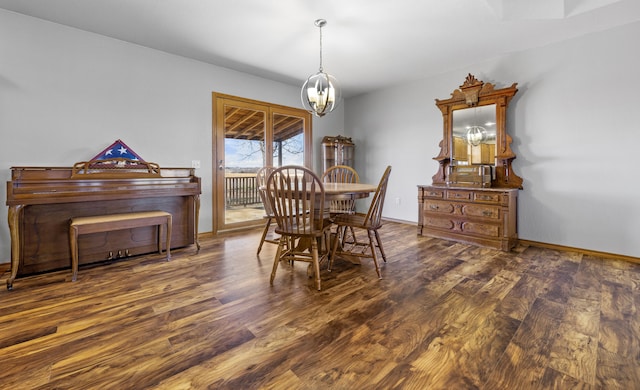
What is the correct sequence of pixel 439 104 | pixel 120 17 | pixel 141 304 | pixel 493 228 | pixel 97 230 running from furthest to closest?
1. pixel 439 104
2. pixel 493 228
3. pixel 120 17
4. pixel 97 230
5. pixel 141 304

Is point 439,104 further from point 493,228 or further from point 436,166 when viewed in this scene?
point 493,228

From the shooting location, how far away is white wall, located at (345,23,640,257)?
9.45 feet

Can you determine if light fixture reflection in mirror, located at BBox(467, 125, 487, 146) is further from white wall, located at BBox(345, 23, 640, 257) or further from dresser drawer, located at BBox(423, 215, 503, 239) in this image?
dresser drawer, located at BBox(423, 215, 503, 239)

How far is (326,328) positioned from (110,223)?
2181 millimetres

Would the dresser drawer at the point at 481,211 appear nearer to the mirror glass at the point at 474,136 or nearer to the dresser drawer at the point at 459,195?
the dresser drawer at the point at 459,195

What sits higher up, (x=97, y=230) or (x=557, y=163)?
(x=557, y=163)

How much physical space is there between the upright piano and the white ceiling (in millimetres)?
1460

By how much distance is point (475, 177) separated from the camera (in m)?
3.65

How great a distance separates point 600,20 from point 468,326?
3457mm

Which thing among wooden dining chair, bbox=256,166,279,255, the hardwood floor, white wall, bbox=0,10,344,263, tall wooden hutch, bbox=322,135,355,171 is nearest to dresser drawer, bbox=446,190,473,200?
the hardwood floor

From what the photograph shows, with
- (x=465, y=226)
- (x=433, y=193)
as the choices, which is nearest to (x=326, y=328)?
(x=465, y=226)

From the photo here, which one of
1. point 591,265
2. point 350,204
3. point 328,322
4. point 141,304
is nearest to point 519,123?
point 591,265

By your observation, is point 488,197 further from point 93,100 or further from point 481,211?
point 93,100

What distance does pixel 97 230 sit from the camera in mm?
2408
